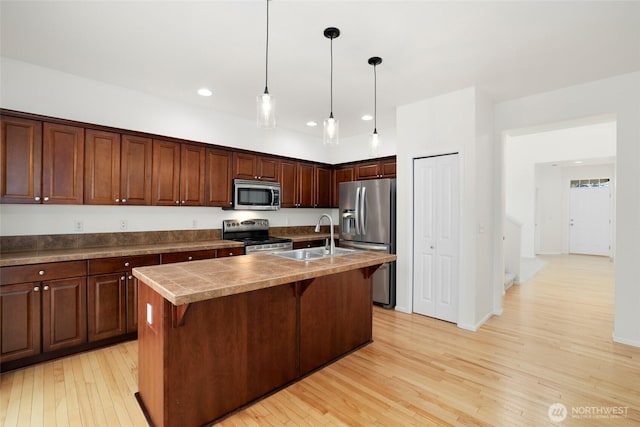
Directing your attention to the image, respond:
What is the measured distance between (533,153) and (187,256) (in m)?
9.11

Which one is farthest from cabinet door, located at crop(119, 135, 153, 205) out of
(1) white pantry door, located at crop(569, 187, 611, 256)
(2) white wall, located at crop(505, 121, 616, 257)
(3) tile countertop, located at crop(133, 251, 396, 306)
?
A: (1) white pantry door, located at crop(569, 187, 611, 256)

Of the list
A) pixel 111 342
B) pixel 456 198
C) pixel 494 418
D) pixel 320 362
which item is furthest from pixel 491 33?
pixel 111 342

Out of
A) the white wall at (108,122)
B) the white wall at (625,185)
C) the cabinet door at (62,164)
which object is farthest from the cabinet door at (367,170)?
the cabinet door at (62,164)

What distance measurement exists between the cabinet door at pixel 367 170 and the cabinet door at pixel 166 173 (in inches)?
112

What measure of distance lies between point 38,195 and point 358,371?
3.40 m

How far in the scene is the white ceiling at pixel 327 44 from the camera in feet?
7.22

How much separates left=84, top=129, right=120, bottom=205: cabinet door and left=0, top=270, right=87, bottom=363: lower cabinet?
891 millimetres

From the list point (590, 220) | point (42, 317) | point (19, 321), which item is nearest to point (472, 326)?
point (42, 317)

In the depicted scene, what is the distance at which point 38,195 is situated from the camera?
2908 mm

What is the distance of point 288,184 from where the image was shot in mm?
5098

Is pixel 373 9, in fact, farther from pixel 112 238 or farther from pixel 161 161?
pixel 112 238

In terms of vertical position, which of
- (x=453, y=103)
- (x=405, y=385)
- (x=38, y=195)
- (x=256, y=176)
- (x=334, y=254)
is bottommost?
(x=405, y=385)

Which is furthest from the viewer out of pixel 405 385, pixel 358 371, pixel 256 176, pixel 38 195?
pixel 256 176

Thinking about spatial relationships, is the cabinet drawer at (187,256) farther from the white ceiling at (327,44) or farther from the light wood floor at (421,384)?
the white ceiling at (327,44)
